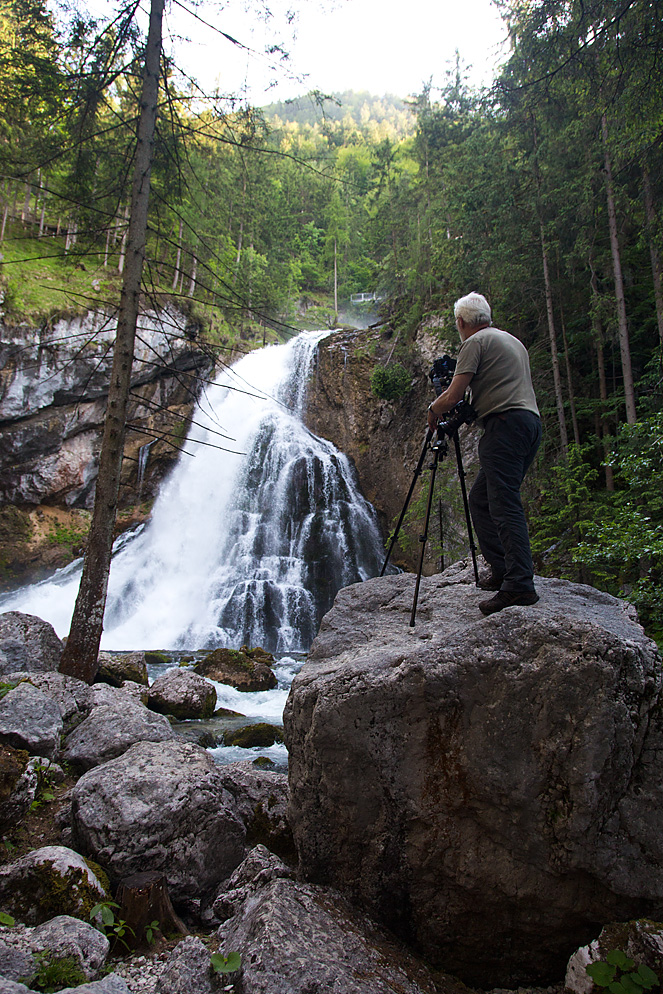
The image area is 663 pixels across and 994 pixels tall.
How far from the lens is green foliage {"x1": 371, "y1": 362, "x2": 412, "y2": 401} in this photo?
61.9 ft

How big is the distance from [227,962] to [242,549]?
15.4m

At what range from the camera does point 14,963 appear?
2049 mm

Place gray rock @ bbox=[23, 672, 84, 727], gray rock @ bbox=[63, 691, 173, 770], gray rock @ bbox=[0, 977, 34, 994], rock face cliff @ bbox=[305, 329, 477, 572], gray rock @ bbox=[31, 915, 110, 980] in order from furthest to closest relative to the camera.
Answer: rock face cliff @ bbox=[305, 329, 477, 572] < gray rock @ bbox=[23, 672, 84, 727] < gray rock @ bbox=[63, 691, 173, 770] < gray rock @ bbox=[31, 915, 110, 980] < gray rock @ bbox=[0, 977, 34, 994]

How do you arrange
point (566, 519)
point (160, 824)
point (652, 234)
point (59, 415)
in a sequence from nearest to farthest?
point (160, 824) → point (566, 519) → point (652, 234) → point (59, 415)

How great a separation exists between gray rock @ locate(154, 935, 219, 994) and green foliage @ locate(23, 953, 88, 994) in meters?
0.35

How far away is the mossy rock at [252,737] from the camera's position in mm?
6668

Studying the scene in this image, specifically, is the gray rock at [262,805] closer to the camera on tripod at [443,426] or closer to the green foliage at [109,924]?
the green foliage at [109,924]

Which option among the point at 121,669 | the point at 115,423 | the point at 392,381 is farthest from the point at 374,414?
the point at 115,423

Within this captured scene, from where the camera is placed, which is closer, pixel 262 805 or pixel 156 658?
pixel 262 805

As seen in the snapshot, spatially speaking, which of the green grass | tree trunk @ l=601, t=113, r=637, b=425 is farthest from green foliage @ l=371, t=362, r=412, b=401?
the green grass

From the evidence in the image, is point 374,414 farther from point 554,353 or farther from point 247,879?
point 247,879

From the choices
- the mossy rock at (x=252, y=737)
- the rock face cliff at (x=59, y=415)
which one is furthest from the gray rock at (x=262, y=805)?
the rock face cliff at (x=59, y=415)

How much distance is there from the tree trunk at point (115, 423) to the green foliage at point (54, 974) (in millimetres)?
4140

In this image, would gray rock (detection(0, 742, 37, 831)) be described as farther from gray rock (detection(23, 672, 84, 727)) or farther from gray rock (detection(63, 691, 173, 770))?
gray rock (detection(23, 672, 84, 727))
